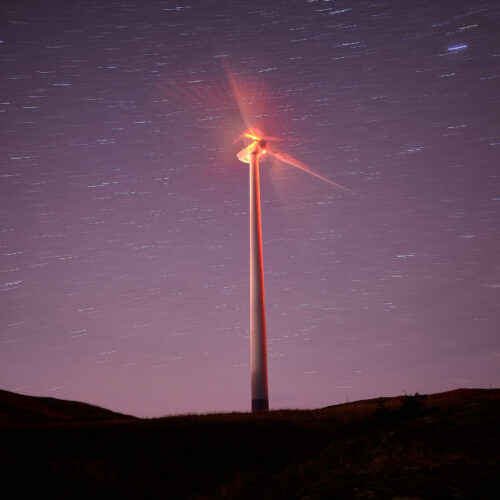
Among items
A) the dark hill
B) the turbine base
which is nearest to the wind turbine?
the turbine base

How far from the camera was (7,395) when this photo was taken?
42438mm

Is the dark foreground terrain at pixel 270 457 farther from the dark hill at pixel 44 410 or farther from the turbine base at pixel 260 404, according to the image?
the turbine base at pixel 260 404

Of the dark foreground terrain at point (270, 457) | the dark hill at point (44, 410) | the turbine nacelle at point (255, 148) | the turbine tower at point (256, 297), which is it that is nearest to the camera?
the dark foreground terrain at point (270, 457)

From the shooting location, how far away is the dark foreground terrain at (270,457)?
31.9 ft

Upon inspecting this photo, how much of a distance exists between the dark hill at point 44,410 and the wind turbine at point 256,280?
1167 cm

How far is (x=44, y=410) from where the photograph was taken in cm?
4050

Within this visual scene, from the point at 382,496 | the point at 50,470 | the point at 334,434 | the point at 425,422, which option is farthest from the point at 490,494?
the point at 50,470

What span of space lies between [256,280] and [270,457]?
81.1ft

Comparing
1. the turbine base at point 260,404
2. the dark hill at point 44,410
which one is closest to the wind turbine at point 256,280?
the turbine base at point 260,404

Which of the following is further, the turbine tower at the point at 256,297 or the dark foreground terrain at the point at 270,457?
the turbine tower at the point at 256,297

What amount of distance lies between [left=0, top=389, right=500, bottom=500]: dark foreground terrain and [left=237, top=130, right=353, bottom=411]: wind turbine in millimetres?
12919

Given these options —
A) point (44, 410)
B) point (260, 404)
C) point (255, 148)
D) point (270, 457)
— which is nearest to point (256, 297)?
point (260, 404)

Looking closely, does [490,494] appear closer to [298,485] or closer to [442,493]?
[442,493]

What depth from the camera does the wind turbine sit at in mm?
36719
